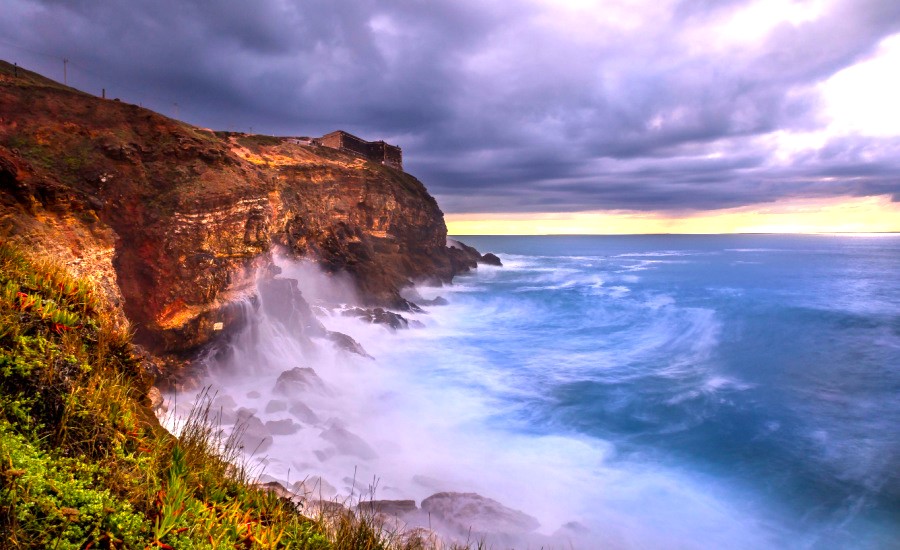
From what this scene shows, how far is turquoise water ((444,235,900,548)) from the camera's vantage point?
13117mm

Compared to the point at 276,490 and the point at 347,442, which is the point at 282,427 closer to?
the point at 347,442

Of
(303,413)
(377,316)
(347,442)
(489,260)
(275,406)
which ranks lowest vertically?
(347,442)

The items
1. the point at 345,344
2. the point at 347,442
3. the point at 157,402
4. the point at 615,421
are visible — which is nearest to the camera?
the point at 157,402

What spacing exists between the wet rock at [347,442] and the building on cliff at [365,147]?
137ft

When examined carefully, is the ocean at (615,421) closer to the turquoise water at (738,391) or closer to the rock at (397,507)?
the turquoise water at (738,391)

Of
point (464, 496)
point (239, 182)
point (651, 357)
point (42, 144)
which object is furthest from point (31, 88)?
point (651, 357)

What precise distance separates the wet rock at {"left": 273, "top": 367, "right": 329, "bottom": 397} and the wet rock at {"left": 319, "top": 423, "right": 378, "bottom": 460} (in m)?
2.66

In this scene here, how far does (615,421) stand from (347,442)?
398 inches

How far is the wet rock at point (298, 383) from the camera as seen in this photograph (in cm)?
1641

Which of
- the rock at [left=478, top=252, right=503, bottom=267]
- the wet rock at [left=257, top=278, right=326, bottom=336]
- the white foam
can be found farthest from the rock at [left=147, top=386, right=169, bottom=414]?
the rock at [left=478, top=252, right=503, bottom=267]

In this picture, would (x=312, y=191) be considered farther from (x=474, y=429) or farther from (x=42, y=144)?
(x=474, y=429)

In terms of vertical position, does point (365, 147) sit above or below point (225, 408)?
above

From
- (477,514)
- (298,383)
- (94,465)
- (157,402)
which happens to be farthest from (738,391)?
(94,465)

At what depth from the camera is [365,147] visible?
5744 centimetres
